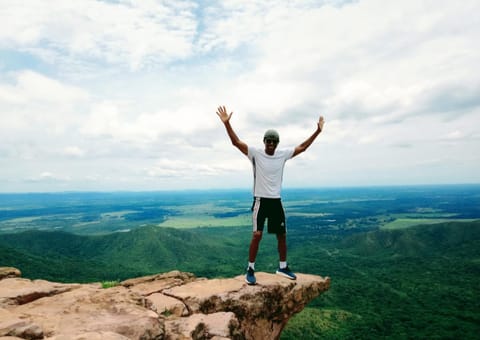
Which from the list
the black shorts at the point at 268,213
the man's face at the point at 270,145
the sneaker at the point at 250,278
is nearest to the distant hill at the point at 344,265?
the sneaker at the point at 250,278

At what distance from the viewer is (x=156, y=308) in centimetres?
876

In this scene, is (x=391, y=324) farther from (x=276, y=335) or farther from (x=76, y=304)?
(x=76, y=304)

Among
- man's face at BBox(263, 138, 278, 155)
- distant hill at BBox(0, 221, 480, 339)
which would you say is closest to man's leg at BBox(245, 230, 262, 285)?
man's face at BBox(263, 138, 278, 155)

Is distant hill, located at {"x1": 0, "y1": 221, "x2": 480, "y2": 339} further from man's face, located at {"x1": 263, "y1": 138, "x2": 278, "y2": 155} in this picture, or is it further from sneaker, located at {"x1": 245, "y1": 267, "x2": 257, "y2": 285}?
man's face, located at {"x1": 263, "y1": 138, "x2": 278, "y2": 155}

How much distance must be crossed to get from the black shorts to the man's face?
1445 millimetres

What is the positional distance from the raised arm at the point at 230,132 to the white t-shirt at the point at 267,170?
20 centimetres

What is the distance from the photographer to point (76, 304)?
7.51m

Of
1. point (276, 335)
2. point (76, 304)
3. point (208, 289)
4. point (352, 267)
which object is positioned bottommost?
point (352, 267)

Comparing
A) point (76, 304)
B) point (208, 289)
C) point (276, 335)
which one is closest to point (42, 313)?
point (76, 304)

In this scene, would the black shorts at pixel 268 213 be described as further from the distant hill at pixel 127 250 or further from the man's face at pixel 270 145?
the distant hill at pixel 127 250

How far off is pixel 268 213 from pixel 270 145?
2108 millimetres

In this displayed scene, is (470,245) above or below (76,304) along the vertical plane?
below

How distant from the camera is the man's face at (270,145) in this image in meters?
9.51

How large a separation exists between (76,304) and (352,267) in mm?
129985
